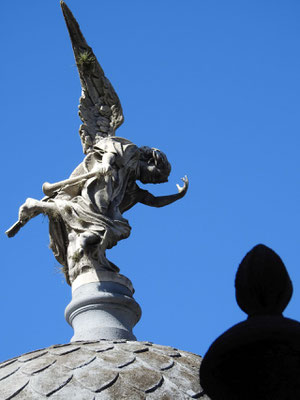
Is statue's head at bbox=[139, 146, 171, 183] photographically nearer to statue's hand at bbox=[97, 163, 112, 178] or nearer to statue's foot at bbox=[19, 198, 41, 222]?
statue's hand at bbox=[97, 163, 112, 178]

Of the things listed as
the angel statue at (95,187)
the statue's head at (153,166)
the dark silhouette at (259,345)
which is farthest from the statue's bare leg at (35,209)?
the dark silhouette at (259,345)

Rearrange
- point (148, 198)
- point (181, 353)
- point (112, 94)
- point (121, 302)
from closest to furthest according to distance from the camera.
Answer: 1. point (181, 353)
2. point (121, 302)
3. point (148, 198)
4. point (112, 94)

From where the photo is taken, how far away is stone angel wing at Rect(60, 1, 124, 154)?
12.5m

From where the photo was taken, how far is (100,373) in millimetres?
7891

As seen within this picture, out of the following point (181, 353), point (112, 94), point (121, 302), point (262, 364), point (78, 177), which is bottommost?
point (262, 364)

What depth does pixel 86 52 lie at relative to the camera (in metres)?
12.5

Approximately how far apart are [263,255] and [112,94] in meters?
8.78

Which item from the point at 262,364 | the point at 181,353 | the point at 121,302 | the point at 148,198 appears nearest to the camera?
the point at 262,364

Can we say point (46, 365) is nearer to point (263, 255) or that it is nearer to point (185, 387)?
point (185, 387)

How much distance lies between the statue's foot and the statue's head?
158cm

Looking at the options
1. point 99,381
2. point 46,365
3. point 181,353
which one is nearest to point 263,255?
point 99,381

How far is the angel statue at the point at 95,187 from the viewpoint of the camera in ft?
35.1

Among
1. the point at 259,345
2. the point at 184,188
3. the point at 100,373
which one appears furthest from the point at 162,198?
the point at 259,345

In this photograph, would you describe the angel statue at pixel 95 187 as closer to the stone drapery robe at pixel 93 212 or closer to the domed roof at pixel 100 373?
the stone drapery robe at pixel 93 212
